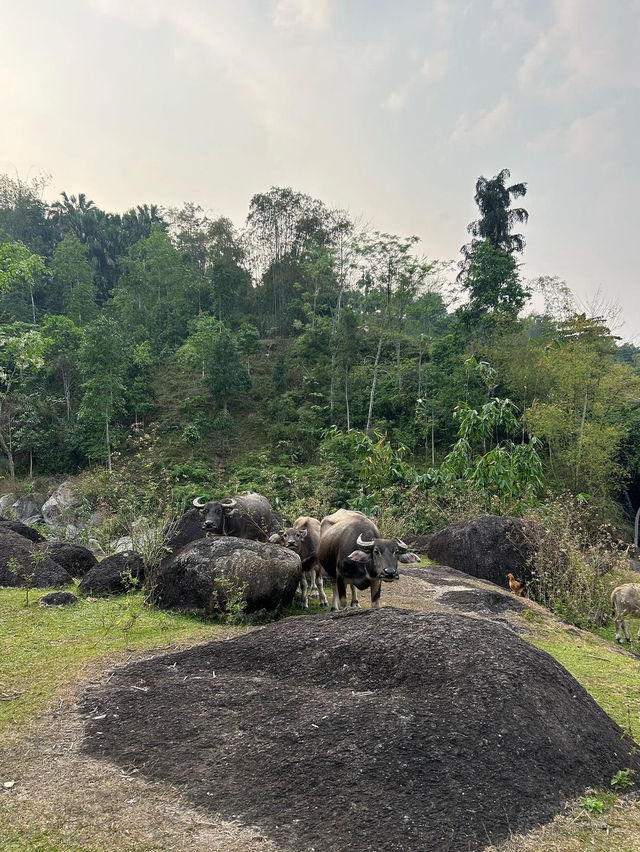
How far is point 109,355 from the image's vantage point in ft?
103

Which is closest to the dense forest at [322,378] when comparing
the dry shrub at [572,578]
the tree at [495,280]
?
the tree at [495,280]

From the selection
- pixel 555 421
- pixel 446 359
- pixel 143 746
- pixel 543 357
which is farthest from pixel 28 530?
pixel 446 359

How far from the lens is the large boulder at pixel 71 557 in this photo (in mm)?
10312

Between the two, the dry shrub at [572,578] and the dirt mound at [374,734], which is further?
the dry shrub at [572,578]

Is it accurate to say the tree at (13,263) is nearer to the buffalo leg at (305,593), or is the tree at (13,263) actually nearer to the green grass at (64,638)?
the green grass at (64,638)

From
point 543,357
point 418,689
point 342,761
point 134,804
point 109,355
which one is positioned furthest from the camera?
point 109,355

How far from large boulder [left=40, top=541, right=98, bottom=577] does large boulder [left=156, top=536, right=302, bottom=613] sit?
142 inches

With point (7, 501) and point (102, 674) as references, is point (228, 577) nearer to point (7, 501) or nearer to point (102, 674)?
point (102, 674)

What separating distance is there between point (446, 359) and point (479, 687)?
30.9 meters

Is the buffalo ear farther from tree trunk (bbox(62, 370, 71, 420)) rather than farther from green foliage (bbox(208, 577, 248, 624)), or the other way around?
tree trunk (bbox(62, 370, 71, 420))

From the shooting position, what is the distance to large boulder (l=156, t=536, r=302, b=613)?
720 centimetres

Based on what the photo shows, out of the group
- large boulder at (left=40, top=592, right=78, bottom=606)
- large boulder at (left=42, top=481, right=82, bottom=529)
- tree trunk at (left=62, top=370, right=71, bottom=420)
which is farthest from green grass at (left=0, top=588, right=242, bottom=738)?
tree trunk at (left=62, top=370, right=71, bottom=420)

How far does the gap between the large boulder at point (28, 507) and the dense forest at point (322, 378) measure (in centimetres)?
334

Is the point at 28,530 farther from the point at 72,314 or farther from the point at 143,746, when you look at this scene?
the point at 72,314
